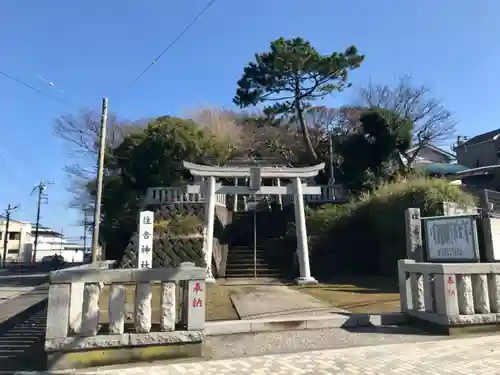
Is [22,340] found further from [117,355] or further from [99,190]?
[99,190]

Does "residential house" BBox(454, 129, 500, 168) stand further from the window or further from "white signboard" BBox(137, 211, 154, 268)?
the window

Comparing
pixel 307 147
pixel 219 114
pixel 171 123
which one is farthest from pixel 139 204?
pixel 219 114

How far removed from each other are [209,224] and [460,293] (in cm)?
900

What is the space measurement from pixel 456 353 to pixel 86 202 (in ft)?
90.1

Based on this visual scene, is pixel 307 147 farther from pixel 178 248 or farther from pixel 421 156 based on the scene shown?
pixel 421 156

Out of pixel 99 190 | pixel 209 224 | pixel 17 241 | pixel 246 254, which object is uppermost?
pixel 99 190

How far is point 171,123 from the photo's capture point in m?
20.3

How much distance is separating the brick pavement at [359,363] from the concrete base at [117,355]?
197 mm

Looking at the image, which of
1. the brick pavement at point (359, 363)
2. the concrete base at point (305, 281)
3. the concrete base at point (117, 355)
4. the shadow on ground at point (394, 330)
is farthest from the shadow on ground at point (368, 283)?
the concrete base at point (117, 355)

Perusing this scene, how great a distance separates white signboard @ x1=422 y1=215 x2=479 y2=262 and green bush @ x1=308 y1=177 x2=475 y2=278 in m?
5.72

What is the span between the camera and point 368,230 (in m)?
15.1

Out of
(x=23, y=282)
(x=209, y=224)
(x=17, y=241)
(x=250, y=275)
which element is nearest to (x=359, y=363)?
(x=209, y=224)

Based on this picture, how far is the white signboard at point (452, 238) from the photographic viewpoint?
263 inches

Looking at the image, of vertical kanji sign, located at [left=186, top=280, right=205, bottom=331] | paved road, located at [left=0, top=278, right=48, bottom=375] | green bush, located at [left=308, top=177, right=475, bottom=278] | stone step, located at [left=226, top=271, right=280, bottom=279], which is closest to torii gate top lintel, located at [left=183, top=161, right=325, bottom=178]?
green bush, located at [left=308, top=177, right=475, bottom=278]
